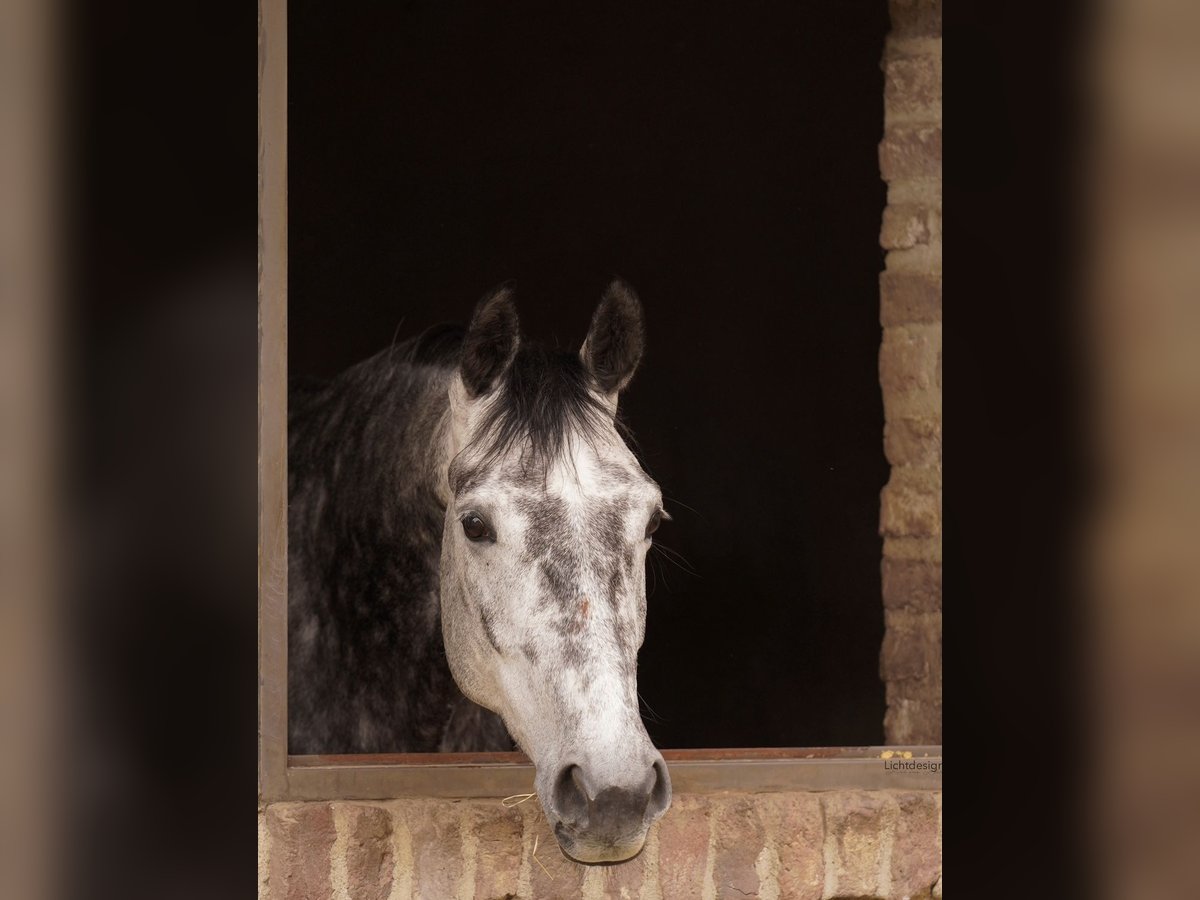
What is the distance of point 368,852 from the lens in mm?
1973

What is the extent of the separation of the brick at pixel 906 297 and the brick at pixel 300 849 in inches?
66.2

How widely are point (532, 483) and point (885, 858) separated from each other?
1.14 metres

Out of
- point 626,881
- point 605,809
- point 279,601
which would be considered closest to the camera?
point 605,809

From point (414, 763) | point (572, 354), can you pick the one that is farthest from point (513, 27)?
point (414, 763)

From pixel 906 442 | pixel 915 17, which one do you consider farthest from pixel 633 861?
pixel 915 17

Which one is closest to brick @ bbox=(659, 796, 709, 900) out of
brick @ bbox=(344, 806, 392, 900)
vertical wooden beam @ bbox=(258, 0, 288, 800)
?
brick @ bbox=(344, 806, 392, 900)

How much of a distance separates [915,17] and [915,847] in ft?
6.19

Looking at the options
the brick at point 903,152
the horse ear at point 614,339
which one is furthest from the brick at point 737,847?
the brick at point 903,152

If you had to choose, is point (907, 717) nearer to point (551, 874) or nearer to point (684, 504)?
point (684, 504)

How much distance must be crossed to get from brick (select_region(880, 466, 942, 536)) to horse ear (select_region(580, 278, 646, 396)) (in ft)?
3.28

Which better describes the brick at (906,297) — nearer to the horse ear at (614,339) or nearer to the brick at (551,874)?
the horse ear at (614,339)

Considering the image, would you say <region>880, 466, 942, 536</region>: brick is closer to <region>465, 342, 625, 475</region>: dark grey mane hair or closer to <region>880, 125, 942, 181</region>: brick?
<region>880, 125, 942, 181</region>: brick
